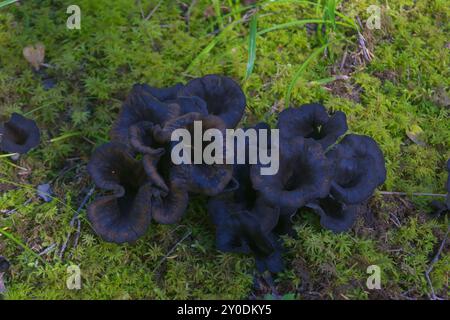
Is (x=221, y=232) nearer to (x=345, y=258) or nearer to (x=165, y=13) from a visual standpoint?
(x=345, y=258)

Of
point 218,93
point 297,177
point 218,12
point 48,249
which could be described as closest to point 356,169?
point 297,177

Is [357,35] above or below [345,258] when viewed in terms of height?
above

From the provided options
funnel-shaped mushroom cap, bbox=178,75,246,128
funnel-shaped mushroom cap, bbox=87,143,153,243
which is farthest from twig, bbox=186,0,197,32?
funnel-shaped mushroom cap, bbox=87,143,153,243

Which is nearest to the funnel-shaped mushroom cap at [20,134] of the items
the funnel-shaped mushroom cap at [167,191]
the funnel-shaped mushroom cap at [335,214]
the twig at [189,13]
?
the funnel-shaped mushroom cap at [167,191]

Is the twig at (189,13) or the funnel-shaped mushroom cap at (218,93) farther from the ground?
the twig at (189,13)

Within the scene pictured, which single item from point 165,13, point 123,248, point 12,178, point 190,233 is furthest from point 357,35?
point 12,178

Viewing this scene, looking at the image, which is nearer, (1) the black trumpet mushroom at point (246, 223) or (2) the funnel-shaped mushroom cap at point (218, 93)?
(1) the black trumpet mushroom at point (246, 223)

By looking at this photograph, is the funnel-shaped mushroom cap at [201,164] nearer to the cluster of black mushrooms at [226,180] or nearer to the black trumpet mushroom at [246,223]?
the cluster of black mushrooms at [226,180]

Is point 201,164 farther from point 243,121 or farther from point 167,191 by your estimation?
point 243,121

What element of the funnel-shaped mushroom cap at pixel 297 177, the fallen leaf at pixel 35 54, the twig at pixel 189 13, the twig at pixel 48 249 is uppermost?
the twig at pixel 189 13
